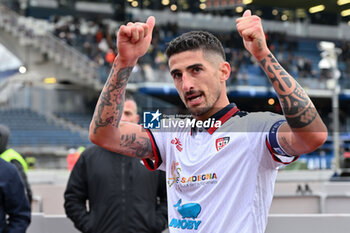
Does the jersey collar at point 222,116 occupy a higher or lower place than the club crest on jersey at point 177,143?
higher

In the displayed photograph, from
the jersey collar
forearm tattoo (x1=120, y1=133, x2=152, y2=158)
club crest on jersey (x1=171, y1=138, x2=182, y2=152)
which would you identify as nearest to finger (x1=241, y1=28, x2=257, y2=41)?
the jersey collar

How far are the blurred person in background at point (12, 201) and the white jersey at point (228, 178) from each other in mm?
1583

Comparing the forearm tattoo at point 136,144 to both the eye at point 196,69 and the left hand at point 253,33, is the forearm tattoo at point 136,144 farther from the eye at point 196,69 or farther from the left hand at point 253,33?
the left hand at point 253,33

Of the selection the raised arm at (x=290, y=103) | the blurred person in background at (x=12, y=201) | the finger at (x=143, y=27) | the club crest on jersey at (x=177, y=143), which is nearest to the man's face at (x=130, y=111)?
the blurred person in background at (x=12, y=201)

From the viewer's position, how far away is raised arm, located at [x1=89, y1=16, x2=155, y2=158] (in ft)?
6.22

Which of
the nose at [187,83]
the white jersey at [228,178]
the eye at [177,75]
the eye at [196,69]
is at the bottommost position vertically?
the white jersey at [228,178]

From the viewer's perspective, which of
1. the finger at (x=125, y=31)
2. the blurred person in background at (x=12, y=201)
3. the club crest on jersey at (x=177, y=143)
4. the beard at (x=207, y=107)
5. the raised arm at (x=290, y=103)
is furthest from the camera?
the blurred person in background at (x=12, y=201)

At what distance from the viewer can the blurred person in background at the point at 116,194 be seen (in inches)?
141

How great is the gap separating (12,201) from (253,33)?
2.17m

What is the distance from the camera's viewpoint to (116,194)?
3.62m

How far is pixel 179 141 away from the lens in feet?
6.97

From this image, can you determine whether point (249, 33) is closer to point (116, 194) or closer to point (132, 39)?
point (132, 39)

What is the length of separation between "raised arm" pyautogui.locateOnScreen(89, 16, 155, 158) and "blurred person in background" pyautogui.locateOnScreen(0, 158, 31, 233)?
4.41ft

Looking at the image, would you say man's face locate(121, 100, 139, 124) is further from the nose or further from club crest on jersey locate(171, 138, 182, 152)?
the nose
